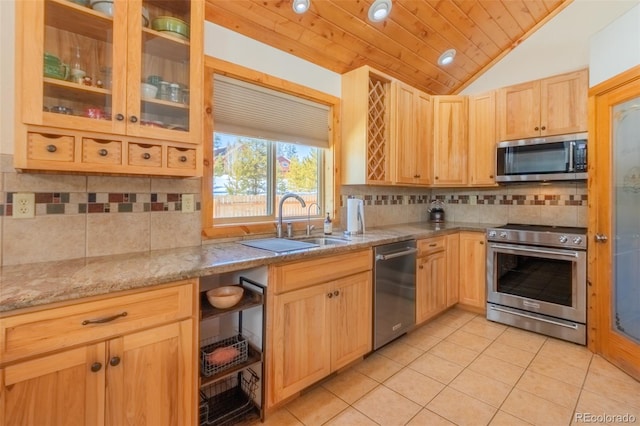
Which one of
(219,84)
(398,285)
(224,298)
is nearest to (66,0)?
(219,84)

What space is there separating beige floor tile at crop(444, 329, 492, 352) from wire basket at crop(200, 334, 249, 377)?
5.97 ft

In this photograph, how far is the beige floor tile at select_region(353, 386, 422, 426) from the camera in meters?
1.73

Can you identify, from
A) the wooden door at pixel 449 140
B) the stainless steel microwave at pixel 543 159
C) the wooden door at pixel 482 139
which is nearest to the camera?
the stainless steel microwave at pixel 543 159

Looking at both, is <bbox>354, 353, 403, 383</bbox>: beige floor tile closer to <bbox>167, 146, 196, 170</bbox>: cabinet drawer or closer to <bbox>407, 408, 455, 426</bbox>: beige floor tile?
<bbox>407, 408, 455, 426</bbox>: beige floor tile

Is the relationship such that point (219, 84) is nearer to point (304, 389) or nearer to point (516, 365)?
point (304, 389)

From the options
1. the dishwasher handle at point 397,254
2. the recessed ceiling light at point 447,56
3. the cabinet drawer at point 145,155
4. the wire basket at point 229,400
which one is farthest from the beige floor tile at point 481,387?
the recessed ceiling light at point 447,56

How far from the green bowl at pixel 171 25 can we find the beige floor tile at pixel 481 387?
8.67ft

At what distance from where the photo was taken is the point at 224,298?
1596 mm

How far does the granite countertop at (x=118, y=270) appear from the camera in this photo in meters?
1.07

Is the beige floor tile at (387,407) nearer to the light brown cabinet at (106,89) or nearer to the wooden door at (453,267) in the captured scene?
the wooden door at (453,267)

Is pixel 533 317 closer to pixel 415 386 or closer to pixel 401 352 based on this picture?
pixel 401 352

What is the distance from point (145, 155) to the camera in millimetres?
1509

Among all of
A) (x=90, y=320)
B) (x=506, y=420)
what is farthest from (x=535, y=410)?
(x=90, y=320)

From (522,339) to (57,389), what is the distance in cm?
317
